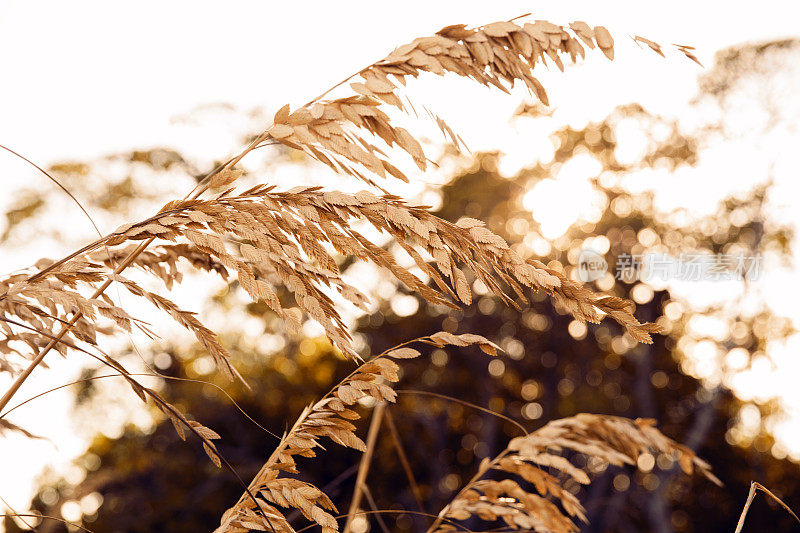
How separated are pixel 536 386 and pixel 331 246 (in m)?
11.1

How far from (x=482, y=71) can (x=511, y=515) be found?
1.91ft

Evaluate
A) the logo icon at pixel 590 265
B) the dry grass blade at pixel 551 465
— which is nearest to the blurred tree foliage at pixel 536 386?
the logo icon at pixel 590 265

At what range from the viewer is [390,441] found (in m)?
10.4

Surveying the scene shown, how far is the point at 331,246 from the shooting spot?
2.14ft

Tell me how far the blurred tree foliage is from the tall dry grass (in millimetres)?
9173

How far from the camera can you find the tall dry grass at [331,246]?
1.87ft

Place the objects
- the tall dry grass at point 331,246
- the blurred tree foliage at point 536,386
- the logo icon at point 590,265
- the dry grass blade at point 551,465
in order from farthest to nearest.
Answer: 1. the blurred tree foliage at point 536,386
2. the logo icon at point 590,265
3. the dry grass blade at point 551,465
4. the tall dry grass at point 331,246

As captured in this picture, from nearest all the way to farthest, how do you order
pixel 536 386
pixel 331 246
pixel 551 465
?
pixel 331 246 → pixel 551 465 → pixel 536 386

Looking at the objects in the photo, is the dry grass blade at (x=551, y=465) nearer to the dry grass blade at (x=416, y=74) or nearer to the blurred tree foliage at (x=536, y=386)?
the dry grass blade at (x=416, y=74)

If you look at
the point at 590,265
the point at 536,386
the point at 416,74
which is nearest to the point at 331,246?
the point at 416,74

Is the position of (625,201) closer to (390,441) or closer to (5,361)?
(390,441)

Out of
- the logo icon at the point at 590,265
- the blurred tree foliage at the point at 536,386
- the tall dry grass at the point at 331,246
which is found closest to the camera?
the tall dry grass at the point at 331,246

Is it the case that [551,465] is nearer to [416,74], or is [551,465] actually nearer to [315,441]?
[315,441]

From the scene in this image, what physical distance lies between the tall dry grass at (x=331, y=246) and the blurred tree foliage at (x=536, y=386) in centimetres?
917
